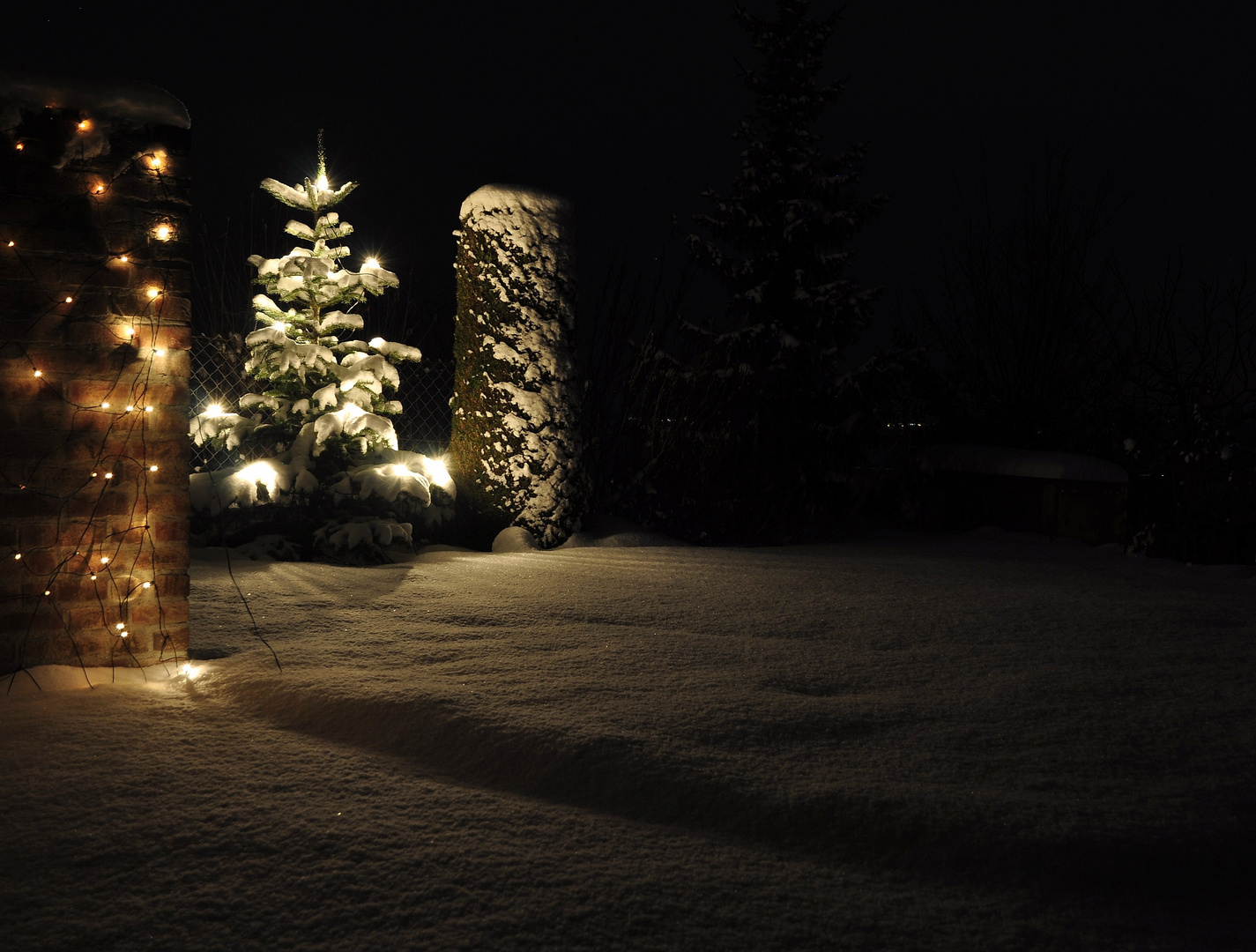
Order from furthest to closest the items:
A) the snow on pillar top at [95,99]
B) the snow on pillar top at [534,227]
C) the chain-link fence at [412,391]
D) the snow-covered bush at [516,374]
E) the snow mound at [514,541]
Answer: the chain-link fence at [412,391] < the snow on pillar top at [534,227] < the snow-covered bush at [516,374] < the snow mound at [514,541] < the snow on pillar top at [95,99]

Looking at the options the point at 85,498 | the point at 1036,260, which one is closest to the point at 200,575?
the point at 85,498

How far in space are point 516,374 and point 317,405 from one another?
4.11 feet

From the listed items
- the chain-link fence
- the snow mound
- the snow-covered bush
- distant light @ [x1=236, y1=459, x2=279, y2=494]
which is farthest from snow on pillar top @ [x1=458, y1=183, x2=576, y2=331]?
distant light @ [x1=236, y1=459, x2=279, y2=494]

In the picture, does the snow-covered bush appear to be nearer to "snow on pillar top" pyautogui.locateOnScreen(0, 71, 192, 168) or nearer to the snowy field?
the snowy field

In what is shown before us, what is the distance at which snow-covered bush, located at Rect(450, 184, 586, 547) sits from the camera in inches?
207

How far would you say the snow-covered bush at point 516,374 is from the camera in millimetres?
5266

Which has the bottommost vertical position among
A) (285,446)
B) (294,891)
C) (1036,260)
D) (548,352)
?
(294,891)

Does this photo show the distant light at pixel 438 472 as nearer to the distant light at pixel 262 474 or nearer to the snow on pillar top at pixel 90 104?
the distant light at pixel 262 474

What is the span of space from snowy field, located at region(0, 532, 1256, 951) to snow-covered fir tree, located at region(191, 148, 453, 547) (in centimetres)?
161

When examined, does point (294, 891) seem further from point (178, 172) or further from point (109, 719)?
point (178, 172)

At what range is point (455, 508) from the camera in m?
5.26

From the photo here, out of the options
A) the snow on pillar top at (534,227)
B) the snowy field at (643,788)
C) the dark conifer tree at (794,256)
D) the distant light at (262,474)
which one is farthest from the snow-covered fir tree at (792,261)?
the snowy field at (643,788)

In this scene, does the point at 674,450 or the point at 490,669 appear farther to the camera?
the point at 674,450

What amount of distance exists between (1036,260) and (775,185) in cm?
462
